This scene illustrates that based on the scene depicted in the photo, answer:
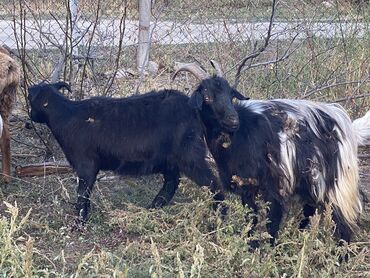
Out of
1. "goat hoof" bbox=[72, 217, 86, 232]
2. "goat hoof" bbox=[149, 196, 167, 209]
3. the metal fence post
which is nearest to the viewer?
"goat hoof" bbox=[72, 217, 86, 232]

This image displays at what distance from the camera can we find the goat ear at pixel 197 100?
4773 mm

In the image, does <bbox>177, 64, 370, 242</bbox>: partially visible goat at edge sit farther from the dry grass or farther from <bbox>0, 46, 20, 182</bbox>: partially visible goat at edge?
<bbox>0, 46, 20, 182</bbox>: partially visible goat at edge

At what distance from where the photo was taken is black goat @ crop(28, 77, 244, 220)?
5258 mm

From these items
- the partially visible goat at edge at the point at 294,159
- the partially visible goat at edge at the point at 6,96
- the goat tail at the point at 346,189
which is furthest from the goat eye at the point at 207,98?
the partially visible goat at edge at the point at 6,96

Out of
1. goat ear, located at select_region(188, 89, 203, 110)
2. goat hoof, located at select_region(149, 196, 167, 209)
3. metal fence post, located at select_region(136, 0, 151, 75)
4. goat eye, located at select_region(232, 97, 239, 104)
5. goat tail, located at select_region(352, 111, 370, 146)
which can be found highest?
metal fence post, located at select_region(136, 0, 151, 75)

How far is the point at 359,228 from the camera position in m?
4.77

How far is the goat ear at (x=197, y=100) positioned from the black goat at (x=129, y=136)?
28 centimetres

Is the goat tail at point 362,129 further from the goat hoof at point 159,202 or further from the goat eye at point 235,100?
the goat hoof at point 159,202

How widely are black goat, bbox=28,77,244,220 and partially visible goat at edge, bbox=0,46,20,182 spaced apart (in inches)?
23.5

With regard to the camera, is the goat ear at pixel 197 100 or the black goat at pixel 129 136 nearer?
the goat ear at pixel 197 100

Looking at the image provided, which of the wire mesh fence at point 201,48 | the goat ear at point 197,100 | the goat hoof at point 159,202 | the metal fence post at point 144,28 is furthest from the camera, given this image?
the metal fence post at point 144,28

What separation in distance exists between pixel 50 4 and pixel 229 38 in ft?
5.83

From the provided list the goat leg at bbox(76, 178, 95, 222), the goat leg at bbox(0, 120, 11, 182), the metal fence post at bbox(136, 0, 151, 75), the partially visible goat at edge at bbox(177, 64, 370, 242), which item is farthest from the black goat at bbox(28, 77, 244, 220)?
the metal fence post at bbox(136, 0, 151, 75)

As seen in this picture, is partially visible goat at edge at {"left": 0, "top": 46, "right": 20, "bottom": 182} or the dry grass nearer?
the dry grass
